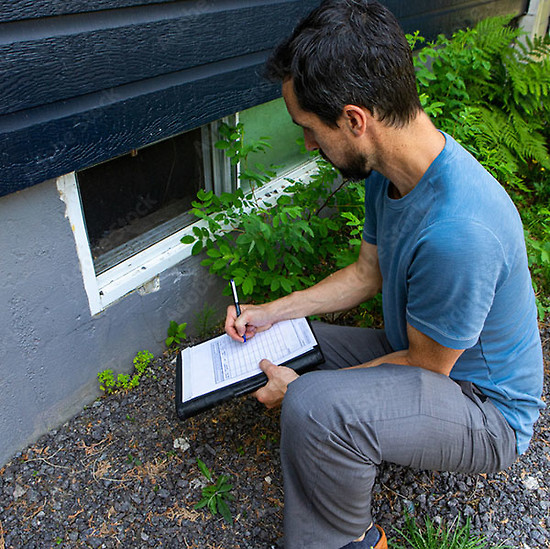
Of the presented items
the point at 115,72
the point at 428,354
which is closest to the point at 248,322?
the point at 428,354

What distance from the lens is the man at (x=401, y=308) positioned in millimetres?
1444

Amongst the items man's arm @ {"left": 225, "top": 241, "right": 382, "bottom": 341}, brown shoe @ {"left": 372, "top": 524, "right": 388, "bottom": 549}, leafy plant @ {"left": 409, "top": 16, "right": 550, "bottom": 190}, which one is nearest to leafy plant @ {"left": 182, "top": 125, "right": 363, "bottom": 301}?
man's arm @ {"left": 225, "top": 241, "right": 382, "bottom": 341}

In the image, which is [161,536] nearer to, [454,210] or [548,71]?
[454,210]

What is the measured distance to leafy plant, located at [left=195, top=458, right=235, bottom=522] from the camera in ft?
6.84

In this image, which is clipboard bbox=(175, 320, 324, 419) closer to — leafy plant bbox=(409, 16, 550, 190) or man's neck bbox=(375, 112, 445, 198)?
man's neck bbox=(375, 112, 445, 198)

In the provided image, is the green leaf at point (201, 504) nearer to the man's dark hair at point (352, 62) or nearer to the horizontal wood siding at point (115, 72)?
the horizontal wood siding at point (115, 72)

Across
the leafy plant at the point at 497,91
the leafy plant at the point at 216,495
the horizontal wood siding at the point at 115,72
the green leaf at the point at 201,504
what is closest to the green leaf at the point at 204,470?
the leafy plant at the point at 216,495

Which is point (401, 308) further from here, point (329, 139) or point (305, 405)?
point (329, 139)

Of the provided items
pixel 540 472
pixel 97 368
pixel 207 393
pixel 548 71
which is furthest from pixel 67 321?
pixel 548 71

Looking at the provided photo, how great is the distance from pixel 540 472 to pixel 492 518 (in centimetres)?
39

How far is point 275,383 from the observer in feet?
6.11

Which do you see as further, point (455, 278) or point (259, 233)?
point (259, 233)

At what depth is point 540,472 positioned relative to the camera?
236 centimetres

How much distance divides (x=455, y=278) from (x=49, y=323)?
5.34 feet
